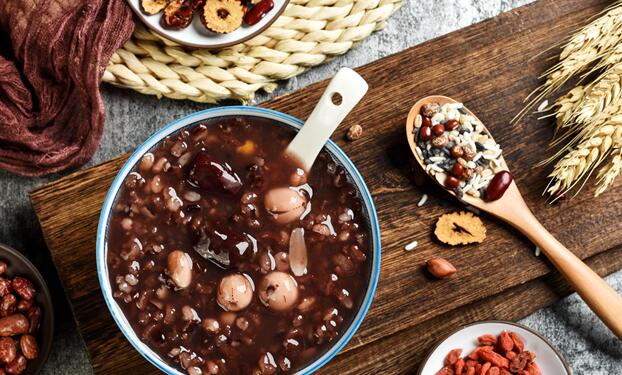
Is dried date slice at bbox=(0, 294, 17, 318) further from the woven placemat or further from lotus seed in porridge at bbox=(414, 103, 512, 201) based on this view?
lotus seed in porridge at bbox=(414, 103, 512, 201)

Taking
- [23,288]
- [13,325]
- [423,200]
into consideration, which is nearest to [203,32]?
[423,200]

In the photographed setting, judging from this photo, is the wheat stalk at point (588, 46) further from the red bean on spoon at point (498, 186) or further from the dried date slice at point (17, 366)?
the dried date slice at point (17, 366)

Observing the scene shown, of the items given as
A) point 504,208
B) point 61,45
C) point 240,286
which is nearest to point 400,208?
point 504,208

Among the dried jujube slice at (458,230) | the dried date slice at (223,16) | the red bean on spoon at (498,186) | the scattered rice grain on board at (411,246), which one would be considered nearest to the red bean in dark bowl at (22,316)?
the dried date slice at (223,16)

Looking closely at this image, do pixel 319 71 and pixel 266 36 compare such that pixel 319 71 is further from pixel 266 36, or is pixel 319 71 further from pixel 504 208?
pixel 504 208

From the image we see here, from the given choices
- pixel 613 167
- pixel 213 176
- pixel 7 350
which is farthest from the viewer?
pixel 7 350

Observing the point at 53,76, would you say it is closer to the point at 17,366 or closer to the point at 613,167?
the point at 17,366
